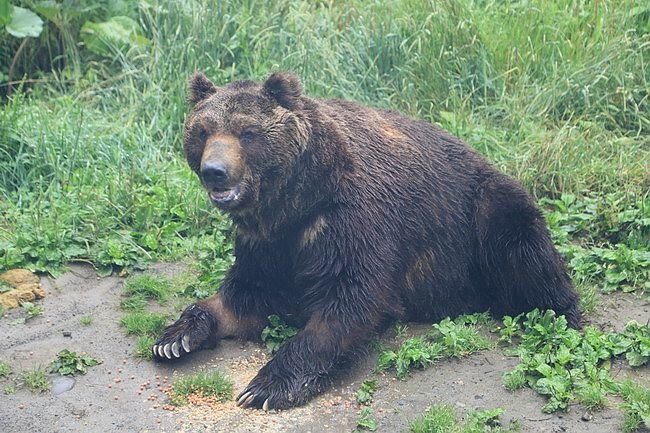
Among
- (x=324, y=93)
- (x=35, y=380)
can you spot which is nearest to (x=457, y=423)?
(x=35, y=380)

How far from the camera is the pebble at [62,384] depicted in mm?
5883

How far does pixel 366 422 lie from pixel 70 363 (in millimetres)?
1763

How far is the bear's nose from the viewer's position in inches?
224

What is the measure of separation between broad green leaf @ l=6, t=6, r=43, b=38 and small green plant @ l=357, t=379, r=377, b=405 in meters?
4.95

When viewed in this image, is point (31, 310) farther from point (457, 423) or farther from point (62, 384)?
point (457, 423)

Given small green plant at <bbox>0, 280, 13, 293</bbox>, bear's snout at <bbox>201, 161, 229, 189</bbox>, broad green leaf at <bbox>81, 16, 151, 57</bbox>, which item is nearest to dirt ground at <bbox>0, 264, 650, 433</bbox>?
small green plant at <bbox>0, 280, 13, 293</bbox>

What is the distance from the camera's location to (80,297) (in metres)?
6.96

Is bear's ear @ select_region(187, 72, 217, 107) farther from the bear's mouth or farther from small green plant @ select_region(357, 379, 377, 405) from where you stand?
small green plant @ select_region(357, 379, 377, 405)

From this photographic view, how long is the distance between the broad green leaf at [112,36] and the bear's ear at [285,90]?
3.76 m

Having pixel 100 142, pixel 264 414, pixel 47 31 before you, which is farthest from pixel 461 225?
pixel 47 31

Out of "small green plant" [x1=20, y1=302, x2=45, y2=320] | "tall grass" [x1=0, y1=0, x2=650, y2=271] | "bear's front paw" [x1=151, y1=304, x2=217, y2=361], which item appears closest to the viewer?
"bear's front paw" [x1=151, y1=304, x2=217, y2=361]

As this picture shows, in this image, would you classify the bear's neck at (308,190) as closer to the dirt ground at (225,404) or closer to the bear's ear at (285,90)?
the bear's ear at (285,90)

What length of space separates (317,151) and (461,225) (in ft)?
3.67

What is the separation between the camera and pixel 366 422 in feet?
17.8
